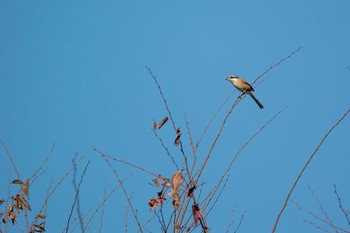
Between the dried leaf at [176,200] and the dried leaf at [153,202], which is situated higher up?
the dried leaf at [153,202]

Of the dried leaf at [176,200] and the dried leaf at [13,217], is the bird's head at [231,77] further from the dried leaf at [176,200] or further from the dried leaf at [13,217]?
the dried leaf at [176,200]

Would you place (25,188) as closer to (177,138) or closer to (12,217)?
(12,217)

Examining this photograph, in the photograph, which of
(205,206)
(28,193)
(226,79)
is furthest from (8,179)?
(226,79)

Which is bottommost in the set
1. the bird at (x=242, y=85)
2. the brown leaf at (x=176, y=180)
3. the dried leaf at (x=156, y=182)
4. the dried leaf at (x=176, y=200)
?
the dried leaf at (x=176, y=200)

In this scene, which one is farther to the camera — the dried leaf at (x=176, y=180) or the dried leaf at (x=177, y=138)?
the dried leaf at (x=177, y=138)

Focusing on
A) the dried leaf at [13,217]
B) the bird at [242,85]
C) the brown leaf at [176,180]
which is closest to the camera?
the brown leaf at [176,180]

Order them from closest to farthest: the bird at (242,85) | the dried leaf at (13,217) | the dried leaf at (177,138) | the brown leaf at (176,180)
Answer: the brown leaf at (176,180), the dried leaf at (177,138), the dried leaf at (13,217), the bird at (242,85)

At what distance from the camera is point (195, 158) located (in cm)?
266

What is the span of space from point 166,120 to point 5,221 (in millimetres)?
1552

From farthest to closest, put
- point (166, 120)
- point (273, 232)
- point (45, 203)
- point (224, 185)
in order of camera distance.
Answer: point (45, 203), point (224, 185), point (166, 120), point (273, 232)

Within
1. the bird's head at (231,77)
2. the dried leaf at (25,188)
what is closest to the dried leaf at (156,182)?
the dried leaf at (25,188)

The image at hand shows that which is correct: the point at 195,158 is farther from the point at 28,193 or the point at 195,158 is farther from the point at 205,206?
the point at 28,193

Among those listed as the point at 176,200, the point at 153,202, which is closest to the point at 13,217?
the point at 153,202

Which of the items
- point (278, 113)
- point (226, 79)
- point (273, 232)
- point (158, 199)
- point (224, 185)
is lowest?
point (273, 232)
